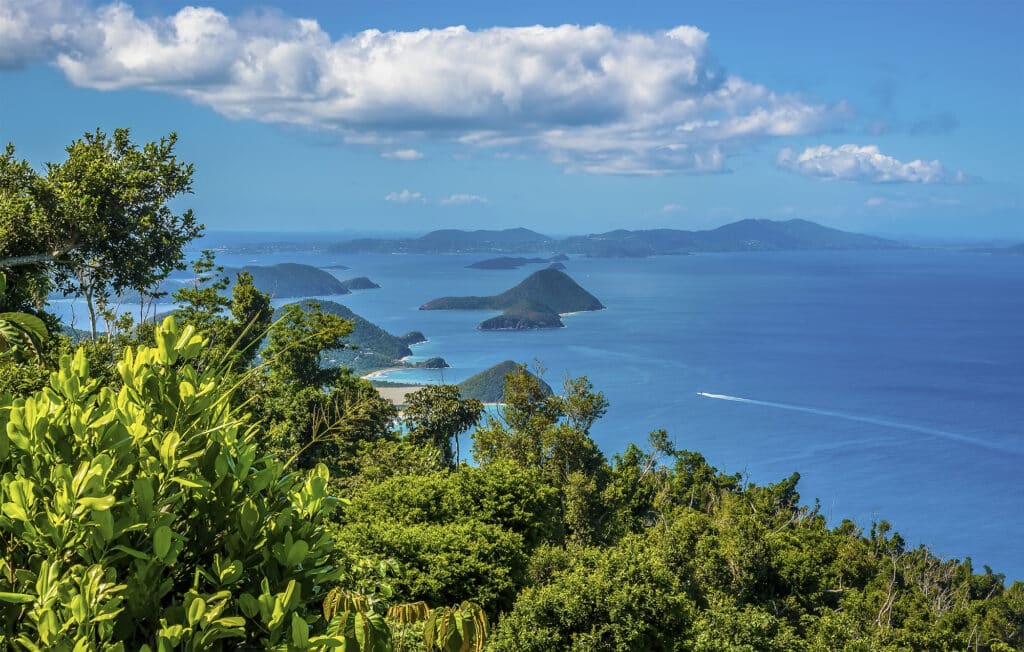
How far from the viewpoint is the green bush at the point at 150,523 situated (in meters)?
1.97

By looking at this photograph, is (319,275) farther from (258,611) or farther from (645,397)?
(258,611)

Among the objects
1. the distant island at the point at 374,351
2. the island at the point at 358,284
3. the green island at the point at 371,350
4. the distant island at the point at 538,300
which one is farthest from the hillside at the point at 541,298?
the green island at the point at 371,350

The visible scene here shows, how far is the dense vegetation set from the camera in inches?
81.4

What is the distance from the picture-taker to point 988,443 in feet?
212

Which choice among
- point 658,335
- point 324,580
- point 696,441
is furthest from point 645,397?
point 324,580

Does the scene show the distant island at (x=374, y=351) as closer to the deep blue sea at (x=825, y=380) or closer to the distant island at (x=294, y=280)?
the deep blue sea at (x=825, y=380)

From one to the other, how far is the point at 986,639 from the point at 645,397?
53.2 meters

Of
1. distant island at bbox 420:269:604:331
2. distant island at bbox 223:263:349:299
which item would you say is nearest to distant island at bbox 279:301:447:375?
distant island at bbox 420:269:604:331

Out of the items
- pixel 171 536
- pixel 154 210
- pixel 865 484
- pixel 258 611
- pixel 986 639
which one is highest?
pixel 154 210

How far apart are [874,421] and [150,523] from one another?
7467 cm

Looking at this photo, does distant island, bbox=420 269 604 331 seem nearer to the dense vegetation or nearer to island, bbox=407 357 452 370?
island, bbox=407 357 452 370

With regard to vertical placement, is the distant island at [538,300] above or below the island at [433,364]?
above

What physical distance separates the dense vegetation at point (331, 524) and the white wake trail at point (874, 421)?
42223mm

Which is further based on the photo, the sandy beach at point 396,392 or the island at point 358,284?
the island at point 358,284
